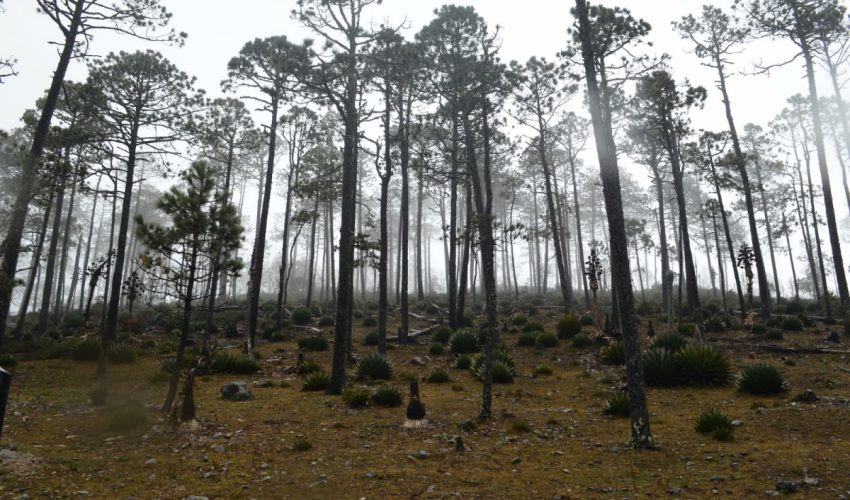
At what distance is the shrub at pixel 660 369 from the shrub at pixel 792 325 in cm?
971

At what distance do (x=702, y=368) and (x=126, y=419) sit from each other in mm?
13063

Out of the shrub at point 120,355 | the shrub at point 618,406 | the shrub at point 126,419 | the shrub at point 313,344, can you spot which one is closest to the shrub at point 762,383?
the shrub at point 618,406

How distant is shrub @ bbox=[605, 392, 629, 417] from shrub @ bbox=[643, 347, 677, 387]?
2.31 metres

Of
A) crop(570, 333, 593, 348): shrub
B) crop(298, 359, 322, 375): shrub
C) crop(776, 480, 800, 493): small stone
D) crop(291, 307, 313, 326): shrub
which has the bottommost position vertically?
crop(776, 480, 800, 493): small stone

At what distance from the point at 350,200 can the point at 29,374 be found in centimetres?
1106

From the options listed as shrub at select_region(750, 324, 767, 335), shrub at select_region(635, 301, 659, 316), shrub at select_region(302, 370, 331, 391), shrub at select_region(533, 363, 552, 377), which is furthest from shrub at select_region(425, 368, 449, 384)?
shrub at select_region(635, 301, 659, 316)

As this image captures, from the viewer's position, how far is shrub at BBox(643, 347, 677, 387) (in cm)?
1132

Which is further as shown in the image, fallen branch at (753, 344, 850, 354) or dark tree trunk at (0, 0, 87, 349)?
fallen branch at (753, 344, 850, 354)

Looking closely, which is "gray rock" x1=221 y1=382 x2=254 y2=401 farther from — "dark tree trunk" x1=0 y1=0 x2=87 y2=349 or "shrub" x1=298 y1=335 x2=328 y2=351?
"shrub" x1=298 y1=335 x2=328 y2=351

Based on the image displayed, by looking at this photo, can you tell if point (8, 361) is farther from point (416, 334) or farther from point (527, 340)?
point (527, 340)

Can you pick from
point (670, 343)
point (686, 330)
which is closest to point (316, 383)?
point (670, 343)

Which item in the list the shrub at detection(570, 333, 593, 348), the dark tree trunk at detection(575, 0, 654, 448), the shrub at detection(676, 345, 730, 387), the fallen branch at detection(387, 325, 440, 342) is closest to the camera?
the dark tree trunk at detection(575, 0, 654, 448)

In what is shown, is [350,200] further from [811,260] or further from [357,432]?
[811,260]

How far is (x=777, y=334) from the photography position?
16109 mm
